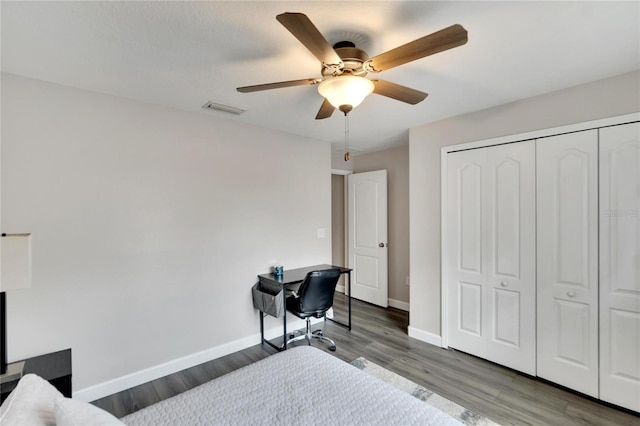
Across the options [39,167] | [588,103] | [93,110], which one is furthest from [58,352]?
[588,103]

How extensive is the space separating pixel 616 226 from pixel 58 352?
4208mm

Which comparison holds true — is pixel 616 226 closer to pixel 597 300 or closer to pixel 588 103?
pixel 597 300

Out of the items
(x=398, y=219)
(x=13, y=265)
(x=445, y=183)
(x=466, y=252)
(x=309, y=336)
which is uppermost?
(x=445, y=183)

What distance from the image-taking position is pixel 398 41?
1.69 m

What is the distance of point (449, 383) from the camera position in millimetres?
2479

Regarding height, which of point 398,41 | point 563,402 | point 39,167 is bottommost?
point 563,402

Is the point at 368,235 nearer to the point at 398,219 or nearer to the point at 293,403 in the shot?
the point at 398,219

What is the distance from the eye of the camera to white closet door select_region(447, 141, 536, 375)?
8.49 ft

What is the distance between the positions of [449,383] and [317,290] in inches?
55.9

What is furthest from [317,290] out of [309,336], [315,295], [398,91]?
[398,91]

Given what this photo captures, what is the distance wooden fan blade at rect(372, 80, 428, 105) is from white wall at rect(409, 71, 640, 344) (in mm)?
1379

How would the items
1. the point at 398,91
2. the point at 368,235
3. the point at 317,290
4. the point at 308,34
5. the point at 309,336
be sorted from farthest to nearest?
the point at 368,235 < the point at 309,336 < the point at 317,290 < the point at 398,91 < the point at 308,34

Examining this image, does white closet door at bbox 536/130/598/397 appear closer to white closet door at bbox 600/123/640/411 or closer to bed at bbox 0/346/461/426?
white closet door at bbox 600/123/640/411

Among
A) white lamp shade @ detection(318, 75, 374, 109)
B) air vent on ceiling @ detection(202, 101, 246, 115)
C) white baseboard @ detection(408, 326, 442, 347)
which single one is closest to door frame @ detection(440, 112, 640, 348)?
white baseboard @ detection(408, 326, 442, 347)
